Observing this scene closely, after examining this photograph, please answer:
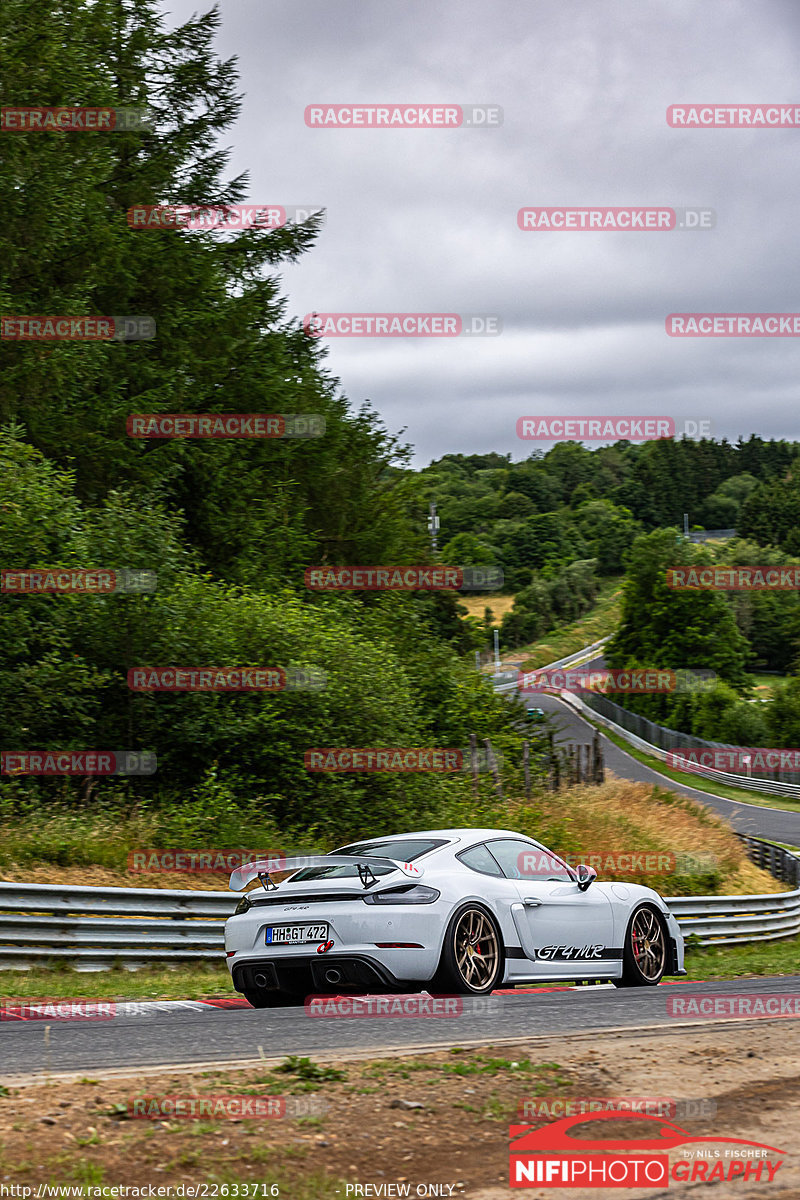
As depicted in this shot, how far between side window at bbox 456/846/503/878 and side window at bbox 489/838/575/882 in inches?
3.5

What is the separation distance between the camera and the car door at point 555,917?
8.84 m

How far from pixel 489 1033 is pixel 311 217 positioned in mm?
25929

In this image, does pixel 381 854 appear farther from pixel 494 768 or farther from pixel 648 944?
pixel 494 768

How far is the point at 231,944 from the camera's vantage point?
8.37m

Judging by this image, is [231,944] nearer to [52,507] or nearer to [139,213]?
[52,507]

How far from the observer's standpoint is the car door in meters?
8.84

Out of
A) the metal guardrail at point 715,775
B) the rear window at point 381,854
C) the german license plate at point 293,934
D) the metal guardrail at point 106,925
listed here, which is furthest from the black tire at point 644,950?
the metal guardrail at point 715,775

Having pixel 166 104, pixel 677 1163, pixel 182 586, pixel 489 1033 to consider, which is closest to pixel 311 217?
pixel 166 104

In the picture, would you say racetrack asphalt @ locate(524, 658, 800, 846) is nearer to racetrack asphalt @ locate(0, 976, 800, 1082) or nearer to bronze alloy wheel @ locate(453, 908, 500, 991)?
bronze alloy wheel @ locate(453, 908, 500, 991)

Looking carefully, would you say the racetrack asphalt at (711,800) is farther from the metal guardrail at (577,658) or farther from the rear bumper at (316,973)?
the metal guardrail at (577,658)

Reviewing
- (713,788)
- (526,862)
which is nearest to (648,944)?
(526,862)

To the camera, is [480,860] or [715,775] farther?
[715,775]

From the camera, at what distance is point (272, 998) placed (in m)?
8.70

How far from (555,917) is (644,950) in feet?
4.91
